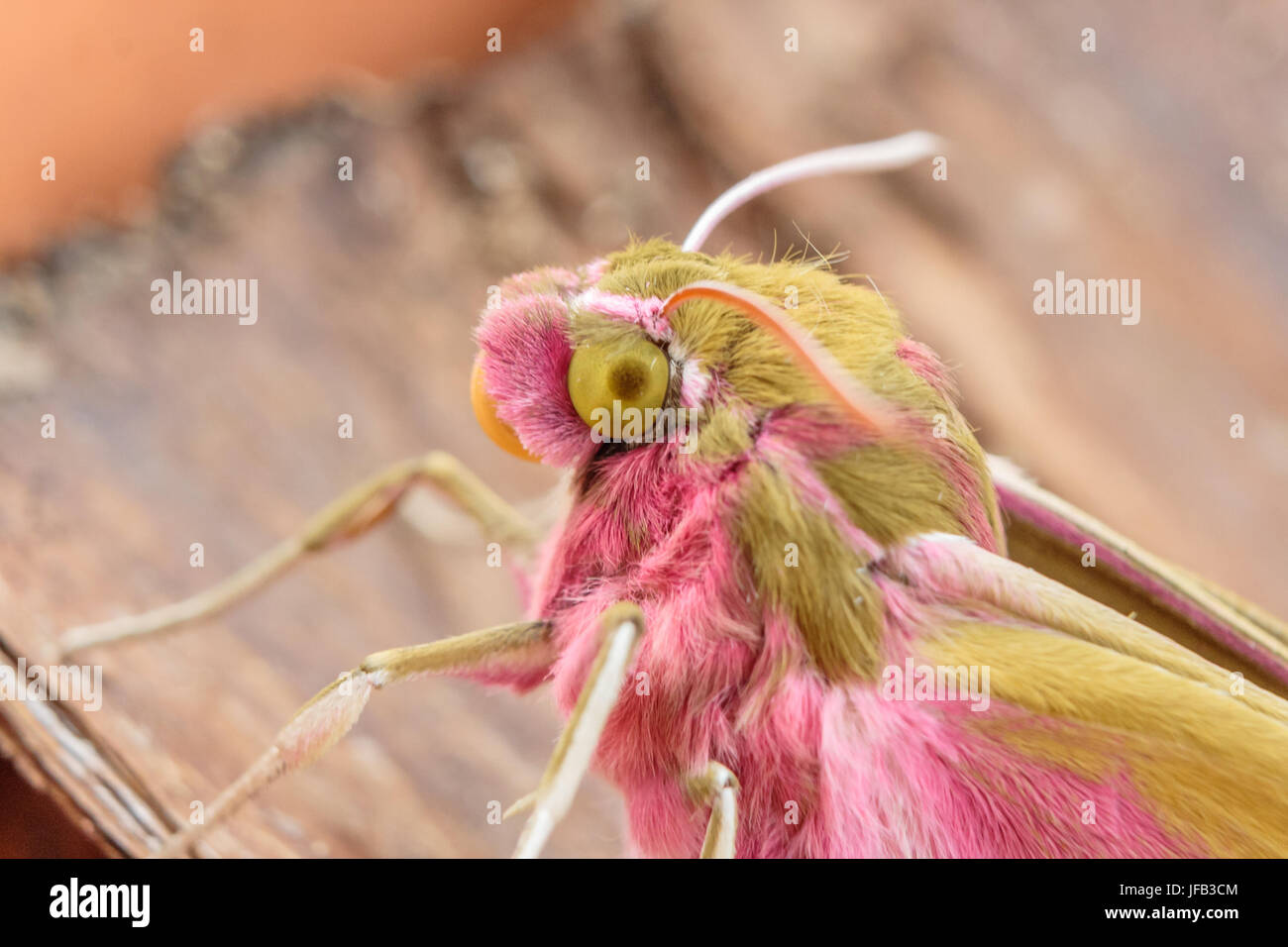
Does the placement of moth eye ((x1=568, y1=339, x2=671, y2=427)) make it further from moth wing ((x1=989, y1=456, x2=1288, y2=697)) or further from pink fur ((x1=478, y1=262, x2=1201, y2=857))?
moth wing ((x1=989, y1=456, x2=1288, y2=697))

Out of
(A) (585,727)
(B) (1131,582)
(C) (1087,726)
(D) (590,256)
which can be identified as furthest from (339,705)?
(D) (590,256)

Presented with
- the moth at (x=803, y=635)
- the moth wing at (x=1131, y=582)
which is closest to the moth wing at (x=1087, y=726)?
the moth at (x=803, y=635)

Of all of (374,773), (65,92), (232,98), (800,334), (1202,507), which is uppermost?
(232,98)

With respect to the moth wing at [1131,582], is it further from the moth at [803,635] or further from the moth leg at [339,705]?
the moth leg at [339,705]

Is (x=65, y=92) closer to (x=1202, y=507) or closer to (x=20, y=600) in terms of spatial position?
(x=20, y=600)

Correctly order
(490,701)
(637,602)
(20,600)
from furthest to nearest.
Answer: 1. (490,701)
2. (20,600)
3. (637,602)

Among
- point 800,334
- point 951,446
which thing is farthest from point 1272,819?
point 800,334

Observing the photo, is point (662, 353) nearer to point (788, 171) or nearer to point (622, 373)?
point (622, 373)

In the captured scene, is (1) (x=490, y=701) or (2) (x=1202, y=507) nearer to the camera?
(1) (x=490, y=701)
